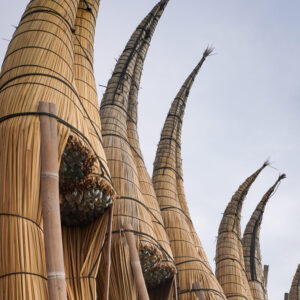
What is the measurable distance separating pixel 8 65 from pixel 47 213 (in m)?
2.06

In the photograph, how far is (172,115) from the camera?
1204cm

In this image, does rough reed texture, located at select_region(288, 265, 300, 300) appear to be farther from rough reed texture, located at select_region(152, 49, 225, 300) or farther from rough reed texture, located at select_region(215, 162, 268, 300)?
rough reed texture, located at select_region(152, 49, 225, 300)

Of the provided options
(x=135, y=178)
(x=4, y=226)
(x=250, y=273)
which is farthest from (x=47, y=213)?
(x=250, y=273)

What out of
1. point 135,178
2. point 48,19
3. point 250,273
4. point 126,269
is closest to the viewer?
point 48,19

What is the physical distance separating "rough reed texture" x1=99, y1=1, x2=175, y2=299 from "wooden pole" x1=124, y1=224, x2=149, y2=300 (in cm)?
9

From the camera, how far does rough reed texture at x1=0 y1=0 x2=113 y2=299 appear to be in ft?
14.4

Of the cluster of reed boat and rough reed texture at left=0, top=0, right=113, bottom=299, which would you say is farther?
the cluster of reed boat

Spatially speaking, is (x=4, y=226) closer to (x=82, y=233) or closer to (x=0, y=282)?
(x=0, y=282)

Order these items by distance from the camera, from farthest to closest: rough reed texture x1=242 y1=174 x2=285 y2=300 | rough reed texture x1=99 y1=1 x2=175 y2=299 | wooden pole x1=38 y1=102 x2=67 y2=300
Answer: rough reed texture x1=242 y1=174 x2=285 y2=300
rough reed texture x1=99 y1=1 x2=175 y2=299
wooden pole x1=38 y1=102 x2=67 y2=300

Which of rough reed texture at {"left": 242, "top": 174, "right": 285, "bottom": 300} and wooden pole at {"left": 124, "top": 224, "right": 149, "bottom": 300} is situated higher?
rough reed texture at {"left": 242, "top": 174, "right": 285, "bottom": 300}

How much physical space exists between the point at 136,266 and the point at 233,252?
5.96m

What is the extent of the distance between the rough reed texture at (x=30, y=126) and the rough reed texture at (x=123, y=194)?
1.40m

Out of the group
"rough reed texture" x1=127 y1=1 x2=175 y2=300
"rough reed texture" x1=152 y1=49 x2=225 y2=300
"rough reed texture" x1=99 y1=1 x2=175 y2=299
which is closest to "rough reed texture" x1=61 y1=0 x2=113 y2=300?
"rough reed texture" x1=99 y1=1 x2=175 y2=299

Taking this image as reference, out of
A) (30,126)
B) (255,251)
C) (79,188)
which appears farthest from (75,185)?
(255,251)
